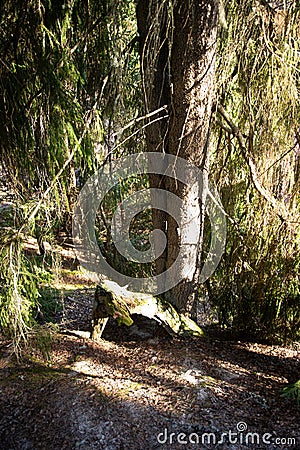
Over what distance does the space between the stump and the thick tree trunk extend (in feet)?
0.44

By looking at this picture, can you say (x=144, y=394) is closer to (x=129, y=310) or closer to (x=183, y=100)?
(x=129, y=310)

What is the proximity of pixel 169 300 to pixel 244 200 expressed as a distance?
40.8 inches

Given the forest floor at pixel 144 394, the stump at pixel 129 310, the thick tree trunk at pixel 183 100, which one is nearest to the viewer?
the forest floor at pixel 144 394

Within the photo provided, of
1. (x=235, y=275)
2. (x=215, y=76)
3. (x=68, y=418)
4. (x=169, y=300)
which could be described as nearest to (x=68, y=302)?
(x=169, y=300)

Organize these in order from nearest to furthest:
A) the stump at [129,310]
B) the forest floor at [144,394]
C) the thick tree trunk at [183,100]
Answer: the forest floor at [144,394]
the thick tree trunk at [183,100]
the stump at [129,310]

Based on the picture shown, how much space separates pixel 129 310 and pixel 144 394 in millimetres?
822

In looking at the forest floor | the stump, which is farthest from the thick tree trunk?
the forest floor

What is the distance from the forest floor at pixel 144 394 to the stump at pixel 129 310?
102 millimetres

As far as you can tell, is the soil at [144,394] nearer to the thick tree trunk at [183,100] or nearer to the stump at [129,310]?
the stump at [129,310]

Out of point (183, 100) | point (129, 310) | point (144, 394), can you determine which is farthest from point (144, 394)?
point (183, 100)

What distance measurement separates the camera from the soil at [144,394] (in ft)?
7.00

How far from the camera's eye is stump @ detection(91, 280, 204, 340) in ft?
10.3

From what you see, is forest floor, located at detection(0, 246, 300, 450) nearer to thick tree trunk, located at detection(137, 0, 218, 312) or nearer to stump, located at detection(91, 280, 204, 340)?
stump, located at detection(91, 280, 204, 340)

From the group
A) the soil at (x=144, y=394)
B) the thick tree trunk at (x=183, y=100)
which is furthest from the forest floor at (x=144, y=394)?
the thick tree trunk at (x=183, y=100)
